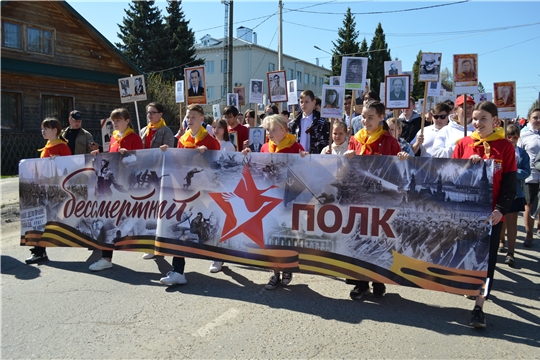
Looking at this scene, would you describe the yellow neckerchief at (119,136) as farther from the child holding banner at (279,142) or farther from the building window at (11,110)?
the building window at (11,110)

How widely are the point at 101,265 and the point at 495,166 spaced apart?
4654 millimetres

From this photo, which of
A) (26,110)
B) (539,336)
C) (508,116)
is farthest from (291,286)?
(26,110)

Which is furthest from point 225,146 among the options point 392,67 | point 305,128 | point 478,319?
point 392,67

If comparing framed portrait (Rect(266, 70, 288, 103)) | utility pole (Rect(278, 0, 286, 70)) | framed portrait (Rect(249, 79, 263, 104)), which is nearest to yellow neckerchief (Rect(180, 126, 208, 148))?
framed portrait (Rect(266, 70, 288, 103))

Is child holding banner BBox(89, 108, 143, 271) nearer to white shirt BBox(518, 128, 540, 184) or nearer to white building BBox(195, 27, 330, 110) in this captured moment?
white shirt BBox(518, 128, 540, 184)

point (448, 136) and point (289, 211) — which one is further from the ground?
point (448, 136)

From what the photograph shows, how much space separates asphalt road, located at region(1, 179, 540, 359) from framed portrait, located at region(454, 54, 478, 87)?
8.39 feet

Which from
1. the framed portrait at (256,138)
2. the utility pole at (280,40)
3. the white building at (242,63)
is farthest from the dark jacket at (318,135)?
the white building at (242,63)

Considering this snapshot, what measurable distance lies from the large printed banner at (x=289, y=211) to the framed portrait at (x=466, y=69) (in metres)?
2.24

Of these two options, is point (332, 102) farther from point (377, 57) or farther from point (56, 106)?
point (377, 57)

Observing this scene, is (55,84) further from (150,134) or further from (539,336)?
(539,336)

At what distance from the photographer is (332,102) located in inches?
226

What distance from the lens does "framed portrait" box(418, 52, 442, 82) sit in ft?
20.1

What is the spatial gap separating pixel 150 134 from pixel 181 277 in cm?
250
